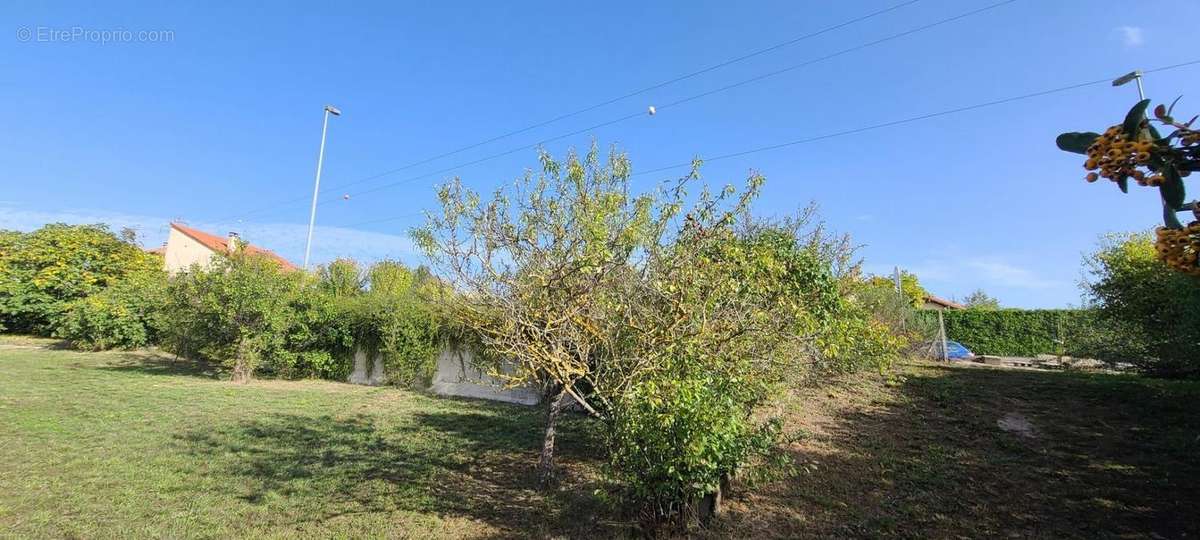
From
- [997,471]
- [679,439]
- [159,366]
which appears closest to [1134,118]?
[679,439]

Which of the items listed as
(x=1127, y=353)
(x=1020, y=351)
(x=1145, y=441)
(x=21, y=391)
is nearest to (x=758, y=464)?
(x=1145, y=441)

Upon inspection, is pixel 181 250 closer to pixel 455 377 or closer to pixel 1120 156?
pixel 455 377

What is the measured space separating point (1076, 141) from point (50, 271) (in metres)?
28.7

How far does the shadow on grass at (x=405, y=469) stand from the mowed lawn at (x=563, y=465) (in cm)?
3

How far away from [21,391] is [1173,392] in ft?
60.1

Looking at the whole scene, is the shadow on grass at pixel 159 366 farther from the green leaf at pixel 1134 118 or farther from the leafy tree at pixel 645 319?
the green leaf at pixel 1134 118

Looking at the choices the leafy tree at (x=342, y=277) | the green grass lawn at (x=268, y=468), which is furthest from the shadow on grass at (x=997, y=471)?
the leafy tree at (x=342, y=277)

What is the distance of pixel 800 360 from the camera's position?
4641mm

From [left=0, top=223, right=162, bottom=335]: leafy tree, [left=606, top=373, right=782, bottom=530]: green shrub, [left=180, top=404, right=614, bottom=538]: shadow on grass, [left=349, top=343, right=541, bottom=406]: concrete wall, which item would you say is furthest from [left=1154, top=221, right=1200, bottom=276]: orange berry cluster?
[left=0, top=223, right=162, bottom=335]: leafy tree

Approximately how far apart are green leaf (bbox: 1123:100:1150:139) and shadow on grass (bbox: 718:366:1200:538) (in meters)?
3.24

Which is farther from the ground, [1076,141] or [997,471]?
[1076,141]

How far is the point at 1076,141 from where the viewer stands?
1373mm

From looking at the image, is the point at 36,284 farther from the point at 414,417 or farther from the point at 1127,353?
the point at 1127,353

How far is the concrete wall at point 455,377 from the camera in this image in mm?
10548
